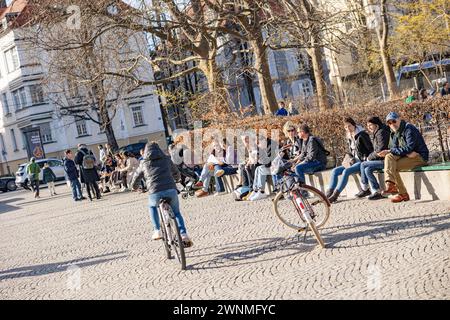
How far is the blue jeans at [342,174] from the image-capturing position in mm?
12695

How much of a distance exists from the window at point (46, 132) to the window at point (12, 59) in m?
5.46

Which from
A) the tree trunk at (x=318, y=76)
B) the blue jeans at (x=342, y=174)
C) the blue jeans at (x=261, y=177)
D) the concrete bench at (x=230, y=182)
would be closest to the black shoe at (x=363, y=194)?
the blue jeans at (x=342, y=174)

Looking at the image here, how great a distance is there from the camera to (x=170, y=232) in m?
9.66

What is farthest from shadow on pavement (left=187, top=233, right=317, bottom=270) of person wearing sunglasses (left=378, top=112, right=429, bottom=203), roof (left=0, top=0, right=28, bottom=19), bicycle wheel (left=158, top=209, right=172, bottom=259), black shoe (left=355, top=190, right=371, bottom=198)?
→ roof (left=0, top=0, right=28, bottom=19)

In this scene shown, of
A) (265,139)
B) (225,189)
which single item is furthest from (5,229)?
(265,139)

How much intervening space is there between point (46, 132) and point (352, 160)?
5058 centimetres

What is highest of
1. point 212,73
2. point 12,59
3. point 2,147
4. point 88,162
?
point 12,59

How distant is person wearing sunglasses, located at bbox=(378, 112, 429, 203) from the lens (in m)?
11.5

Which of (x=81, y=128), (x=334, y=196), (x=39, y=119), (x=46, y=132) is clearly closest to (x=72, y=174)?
(x=334, y=196)

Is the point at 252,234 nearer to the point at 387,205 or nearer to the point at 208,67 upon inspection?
the point at 387,205

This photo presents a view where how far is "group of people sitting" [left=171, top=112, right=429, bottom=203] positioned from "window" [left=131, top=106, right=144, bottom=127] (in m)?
47.3

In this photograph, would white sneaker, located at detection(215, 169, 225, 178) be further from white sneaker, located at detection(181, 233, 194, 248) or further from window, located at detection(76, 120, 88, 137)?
window, located at detection(76, 120, 88, 137)

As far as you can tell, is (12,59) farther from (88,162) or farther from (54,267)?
(54,267)

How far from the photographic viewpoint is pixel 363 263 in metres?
7.76
